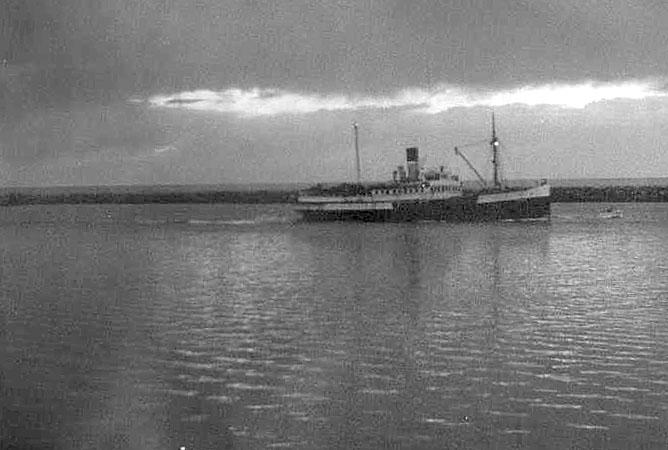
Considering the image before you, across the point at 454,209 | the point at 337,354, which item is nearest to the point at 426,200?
the point at 454,209

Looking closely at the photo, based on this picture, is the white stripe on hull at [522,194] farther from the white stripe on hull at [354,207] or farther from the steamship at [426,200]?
the white stripe on hull at [354,207]

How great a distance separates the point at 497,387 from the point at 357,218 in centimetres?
1960

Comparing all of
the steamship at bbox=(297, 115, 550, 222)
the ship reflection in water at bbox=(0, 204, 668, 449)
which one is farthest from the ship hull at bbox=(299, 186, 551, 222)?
the ship reflection in water at bbox=(0, 204, 668, 449)

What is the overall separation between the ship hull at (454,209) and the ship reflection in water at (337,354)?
10291 millimetres

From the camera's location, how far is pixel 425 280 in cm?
988

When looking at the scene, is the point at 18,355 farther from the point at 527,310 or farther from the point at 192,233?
the point at 192,233

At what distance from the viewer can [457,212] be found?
23156mm

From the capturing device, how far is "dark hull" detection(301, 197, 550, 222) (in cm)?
2241

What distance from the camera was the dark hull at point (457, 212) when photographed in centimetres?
2241

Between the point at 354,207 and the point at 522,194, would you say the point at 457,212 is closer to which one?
the point at 522,194

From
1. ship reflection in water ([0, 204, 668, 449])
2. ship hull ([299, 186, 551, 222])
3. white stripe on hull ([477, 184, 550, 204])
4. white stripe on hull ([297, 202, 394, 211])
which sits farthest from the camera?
white stripe on hull ([297, 202, 394, 211])

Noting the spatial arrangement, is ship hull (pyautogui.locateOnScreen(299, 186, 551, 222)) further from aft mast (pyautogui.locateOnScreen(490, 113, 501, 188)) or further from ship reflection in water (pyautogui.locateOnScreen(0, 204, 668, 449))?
ship reflection in water (pyautogui.locateOnScreen(0, 204, 668, 449))

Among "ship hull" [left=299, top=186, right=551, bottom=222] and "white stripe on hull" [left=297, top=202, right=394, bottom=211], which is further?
"white stripe on hull" [left=297, top=202, right=394, bottom=211]

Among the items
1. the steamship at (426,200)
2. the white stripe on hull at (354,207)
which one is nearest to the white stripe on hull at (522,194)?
the steamship at (426,200)
